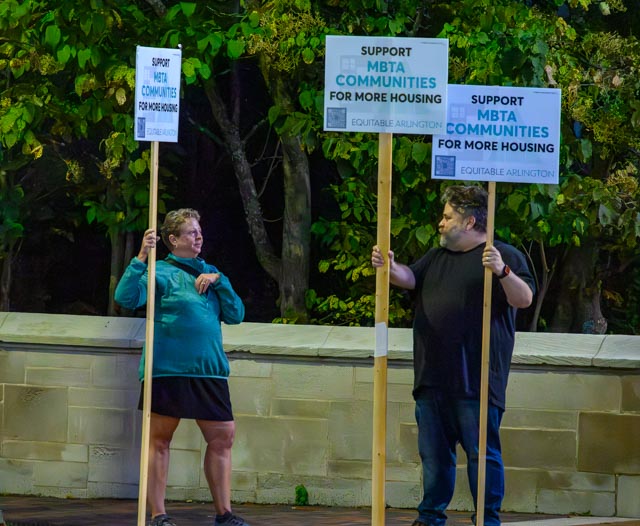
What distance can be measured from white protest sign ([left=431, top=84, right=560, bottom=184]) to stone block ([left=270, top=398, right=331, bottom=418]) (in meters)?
2.41

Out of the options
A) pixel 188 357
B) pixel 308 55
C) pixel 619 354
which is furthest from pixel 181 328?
pixel 308 55

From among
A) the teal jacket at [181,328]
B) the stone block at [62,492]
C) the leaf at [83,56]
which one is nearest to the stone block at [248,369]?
the stone block at [62,492]

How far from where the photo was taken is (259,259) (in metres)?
11.2

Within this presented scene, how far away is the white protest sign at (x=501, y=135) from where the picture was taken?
6.37 m

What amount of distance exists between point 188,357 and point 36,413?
7.03ft

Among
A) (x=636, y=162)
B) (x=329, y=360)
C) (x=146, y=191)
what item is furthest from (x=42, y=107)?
(x=636, y=162)

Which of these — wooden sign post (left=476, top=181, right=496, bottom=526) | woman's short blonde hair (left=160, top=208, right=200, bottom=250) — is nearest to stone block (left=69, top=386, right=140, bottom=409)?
woman's short blonde hair (left=160, top=208, right=200, bottom=250)

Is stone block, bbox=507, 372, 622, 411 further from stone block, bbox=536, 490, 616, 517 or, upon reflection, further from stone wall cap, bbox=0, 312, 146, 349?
stone wall cap, bbox=0, 312, 146, 349

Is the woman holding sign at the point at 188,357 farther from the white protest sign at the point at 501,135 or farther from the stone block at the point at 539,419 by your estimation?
the stone block at the point at 539,419

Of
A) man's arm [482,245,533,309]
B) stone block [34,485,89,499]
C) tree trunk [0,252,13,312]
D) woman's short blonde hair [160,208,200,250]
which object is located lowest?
stone block [34,485,89,499]

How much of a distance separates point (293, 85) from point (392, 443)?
3071mm

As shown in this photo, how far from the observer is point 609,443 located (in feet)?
26.5

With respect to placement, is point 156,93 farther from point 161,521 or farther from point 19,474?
point 19,474

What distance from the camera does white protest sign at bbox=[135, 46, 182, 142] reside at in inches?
263
